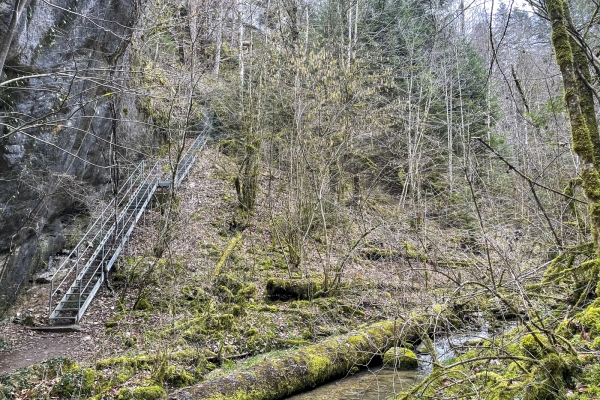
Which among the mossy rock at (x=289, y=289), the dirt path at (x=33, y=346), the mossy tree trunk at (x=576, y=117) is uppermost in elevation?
the mossy tree trunk at (x=576, y=117)

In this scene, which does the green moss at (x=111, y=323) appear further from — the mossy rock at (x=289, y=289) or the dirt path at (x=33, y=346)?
the mossy rock at (x=289, y=289)

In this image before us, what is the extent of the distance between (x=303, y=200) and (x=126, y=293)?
5.78 metres

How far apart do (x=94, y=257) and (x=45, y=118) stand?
453 cm

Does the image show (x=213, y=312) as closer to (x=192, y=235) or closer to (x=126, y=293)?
(x=126, y=293)

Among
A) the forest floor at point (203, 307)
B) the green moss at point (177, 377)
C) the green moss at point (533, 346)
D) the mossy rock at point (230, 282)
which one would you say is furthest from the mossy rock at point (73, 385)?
the green moss at point (533, 346)

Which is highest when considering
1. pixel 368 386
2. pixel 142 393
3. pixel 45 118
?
pixel 45 118

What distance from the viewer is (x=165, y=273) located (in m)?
11.5

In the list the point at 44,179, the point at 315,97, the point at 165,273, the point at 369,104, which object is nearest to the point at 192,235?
the point at 165,273

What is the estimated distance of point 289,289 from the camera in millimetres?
11492

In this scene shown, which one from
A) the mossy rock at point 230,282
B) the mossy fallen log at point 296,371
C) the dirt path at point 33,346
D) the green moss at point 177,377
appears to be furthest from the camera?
the mossy rock at point 230,282

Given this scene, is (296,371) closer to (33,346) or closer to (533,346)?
(533,346)

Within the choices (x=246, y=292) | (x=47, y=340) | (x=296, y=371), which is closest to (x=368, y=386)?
(x=296, y=371)

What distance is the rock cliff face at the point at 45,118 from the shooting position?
9.19 metres

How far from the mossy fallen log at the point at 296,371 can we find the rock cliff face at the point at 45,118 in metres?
5.19
